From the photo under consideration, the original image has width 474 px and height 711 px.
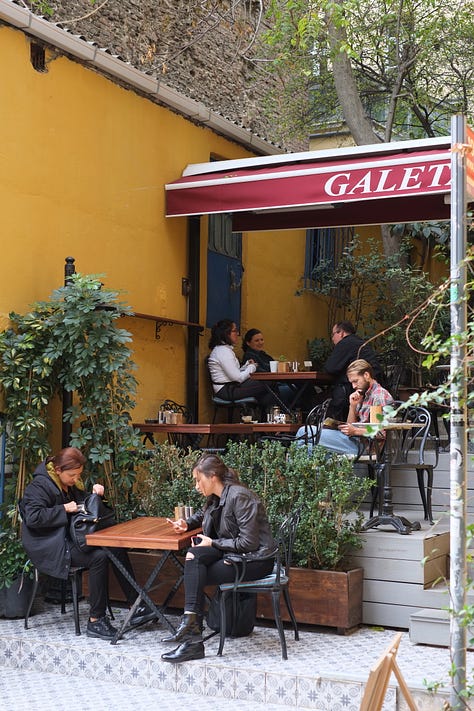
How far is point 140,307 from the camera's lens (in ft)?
27.0

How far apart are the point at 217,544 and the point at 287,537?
1.88ft

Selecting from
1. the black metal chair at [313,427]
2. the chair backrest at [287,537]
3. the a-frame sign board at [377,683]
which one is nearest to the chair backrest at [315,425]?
the black metal chair at [313,427]

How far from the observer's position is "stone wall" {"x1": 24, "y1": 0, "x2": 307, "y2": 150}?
9531 mm

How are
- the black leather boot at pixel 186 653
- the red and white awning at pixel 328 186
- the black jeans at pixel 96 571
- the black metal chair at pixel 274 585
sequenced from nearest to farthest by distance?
the black leather boot at pixel 186 653, the black metal chair at pixel 274 585, the black jeans at pixel 96 571, the red and white awning at pixel 328 186

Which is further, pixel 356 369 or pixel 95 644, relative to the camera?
pixel 356 369

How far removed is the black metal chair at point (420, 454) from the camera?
274 inches

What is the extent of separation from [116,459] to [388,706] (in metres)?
2.72

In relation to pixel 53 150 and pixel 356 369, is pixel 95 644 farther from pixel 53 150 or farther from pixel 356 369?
pixel 53 150

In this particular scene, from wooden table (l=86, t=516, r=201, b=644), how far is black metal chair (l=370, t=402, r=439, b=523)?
1838 millimetres

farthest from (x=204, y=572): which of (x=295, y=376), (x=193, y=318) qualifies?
(x=193, y=318)

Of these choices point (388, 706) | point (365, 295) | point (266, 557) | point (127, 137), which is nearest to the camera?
point (388, 706)

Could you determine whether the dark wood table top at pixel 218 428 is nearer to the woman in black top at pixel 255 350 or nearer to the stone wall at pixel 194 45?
the woman in black top at pixel 255 350

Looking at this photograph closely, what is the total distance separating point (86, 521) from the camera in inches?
231

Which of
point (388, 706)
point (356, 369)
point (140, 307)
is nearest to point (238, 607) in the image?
point (388, 706)
